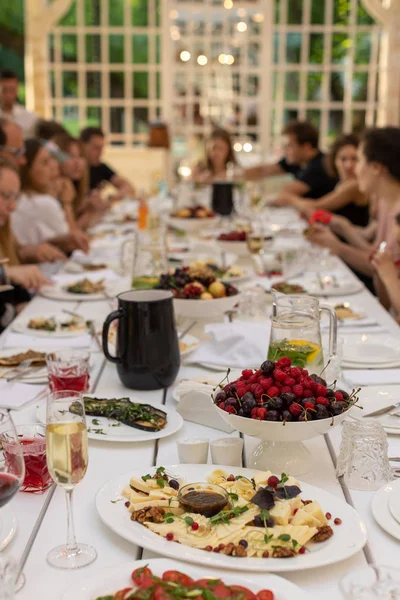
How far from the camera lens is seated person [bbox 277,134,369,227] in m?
5.04

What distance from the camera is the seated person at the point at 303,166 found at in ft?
19.4

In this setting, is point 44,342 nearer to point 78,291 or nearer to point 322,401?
point 78,291

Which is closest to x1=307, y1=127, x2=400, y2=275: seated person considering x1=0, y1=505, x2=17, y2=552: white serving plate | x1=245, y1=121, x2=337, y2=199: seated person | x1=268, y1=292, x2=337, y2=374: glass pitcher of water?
x1=268, y1=292, x2=337, y2=374: glass pitcher of water

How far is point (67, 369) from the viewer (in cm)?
171

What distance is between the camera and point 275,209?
220 inches

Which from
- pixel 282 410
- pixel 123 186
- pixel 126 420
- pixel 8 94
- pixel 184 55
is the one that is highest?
pixel 184 55

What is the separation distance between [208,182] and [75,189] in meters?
1.39

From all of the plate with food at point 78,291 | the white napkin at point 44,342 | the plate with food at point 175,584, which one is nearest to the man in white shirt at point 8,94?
the plate with food at point 78,291

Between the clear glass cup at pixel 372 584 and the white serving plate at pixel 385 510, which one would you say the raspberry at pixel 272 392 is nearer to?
the white serving plate at pixel 385 510

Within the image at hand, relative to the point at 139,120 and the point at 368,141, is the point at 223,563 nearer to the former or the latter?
the point at 368,141

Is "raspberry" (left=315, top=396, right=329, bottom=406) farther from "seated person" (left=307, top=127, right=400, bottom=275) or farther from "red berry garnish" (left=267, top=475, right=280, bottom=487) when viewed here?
"seated person" (left=307, top=127, right=400, bottom=275)

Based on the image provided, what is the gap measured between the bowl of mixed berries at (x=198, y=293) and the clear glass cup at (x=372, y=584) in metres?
1.32

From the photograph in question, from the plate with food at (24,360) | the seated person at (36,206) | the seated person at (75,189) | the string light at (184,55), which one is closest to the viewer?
the plate with food at (24,360)

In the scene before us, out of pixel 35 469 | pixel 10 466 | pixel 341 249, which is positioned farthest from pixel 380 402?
pixel 341 249
